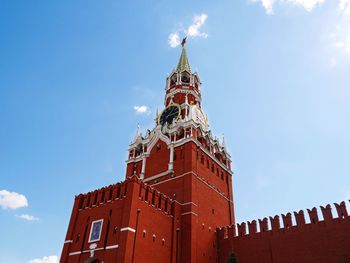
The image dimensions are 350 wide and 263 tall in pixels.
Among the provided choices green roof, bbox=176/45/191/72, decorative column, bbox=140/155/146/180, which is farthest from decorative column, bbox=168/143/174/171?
green roof, bbox=176/45/191/72

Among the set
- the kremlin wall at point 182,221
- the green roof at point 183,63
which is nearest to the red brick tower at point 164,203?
the kremlin wall at point 182,221

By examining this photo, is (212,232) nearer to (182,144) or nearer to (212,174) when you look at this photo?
(212,174)

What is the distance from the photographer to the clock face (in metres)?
39.9

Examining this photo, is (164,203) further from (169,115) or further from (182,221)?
(169,115)

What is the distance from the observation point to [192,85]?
45781 millimetres

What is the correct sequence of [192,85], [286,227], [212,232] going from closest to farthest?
[286,227], [212,232], [192,85]

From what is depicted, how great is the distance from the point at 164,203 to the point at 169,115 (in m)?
15.2

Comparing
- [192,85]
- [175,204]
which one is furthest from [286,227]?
[192,85]

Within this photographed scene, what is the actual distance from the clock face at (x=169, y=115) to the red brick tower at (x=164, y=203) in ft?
0.45

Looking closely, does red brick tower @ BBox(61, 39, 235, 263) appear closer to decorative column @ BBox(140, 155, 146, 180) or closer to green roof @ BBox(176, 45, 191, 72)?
decorative column @ BBox(140, 155, 146, 180)

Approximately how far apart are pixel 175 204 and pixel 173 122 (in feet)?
38.6

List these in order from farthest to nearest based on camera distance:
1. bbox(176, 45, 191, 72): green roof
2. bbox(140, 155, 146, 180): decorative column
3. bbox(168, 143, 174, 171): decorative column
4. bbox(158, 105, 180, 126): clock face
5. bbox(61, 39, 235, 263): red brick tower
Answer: bbox(176, 45, 191, 72): green roof < bbox(158, 105, 180, 126): clock face < bbox(140, 155, 146, 180): decorative column < bbox(168, 143, 174, 171): decorative column < bbox(61, 39, 235, 263): red brick tower

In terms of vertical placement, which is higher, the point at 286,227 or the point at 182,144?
the point at 182,144

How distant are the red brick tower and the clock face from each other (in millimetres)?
136
